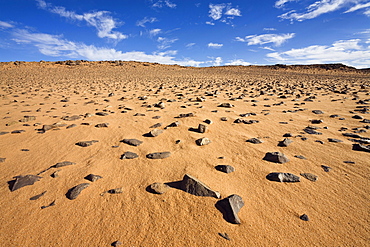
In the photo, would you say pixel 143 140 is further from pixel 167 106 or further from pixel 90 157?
pixel 167 106

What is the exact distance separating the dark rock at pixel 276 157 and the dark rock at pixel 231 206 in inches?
38.5

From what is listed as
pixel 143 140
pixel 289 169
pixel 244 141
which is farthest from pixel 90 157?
pixel 289 169

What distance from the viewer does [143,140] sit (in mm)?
3256

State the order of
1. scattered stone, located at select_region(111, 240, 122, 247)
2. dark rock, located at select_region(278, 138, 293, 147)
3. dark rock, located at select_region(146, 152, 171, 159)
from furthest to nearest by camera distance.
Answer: dark rock, located at select_region(278, 138, 293, 147)
dark rock, located at select_region(146, 152, 171, 159)
scattered stone, located at select_region(111, 240, 122, 247)

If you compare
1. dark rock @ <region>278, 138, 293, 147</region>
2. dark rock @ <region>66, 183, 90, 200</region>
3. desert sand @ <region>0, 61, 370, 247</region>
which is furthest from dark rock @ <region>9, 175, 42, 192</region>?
dark rock @ <region>278, 138, 293, 147</region>

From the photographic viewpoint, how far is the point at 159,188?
2014 millimetres

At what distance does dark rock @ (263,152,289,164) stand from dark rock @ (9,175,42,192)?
2.99m

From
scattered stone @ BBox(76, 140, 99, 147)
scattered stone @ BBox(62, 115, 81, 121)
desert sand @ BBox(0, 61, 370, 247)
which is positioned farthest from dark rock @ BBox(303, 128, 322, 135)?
scattered stone @ BBox(62, 115, 81, 121)

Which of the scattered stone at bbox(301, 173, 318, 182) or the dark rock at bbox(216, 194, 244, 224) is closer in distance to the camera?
the dark rock at bbox(216, 194, 244, 224)

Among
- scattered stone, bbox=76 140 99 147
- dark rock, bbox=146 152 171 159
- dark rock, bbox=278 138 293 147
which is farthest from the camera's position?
scattered stone, bbox=76 140 99 147

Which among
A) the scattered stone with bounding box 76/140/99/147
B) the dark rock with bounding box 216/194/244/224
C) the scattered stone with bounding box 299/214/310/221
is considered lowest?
the scattered stone with bounding box 299/214/310/221

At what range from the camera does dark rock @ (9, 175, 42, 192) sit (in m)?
2.09

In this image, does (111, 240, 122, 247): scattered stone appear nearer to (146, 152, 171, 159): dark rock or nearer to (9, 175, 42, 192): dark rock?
(146, 152, 171, 159): dark rock

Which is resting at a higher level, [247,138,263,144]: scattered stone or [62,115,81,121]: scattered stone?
[62,115,81,121]: scattered stone
